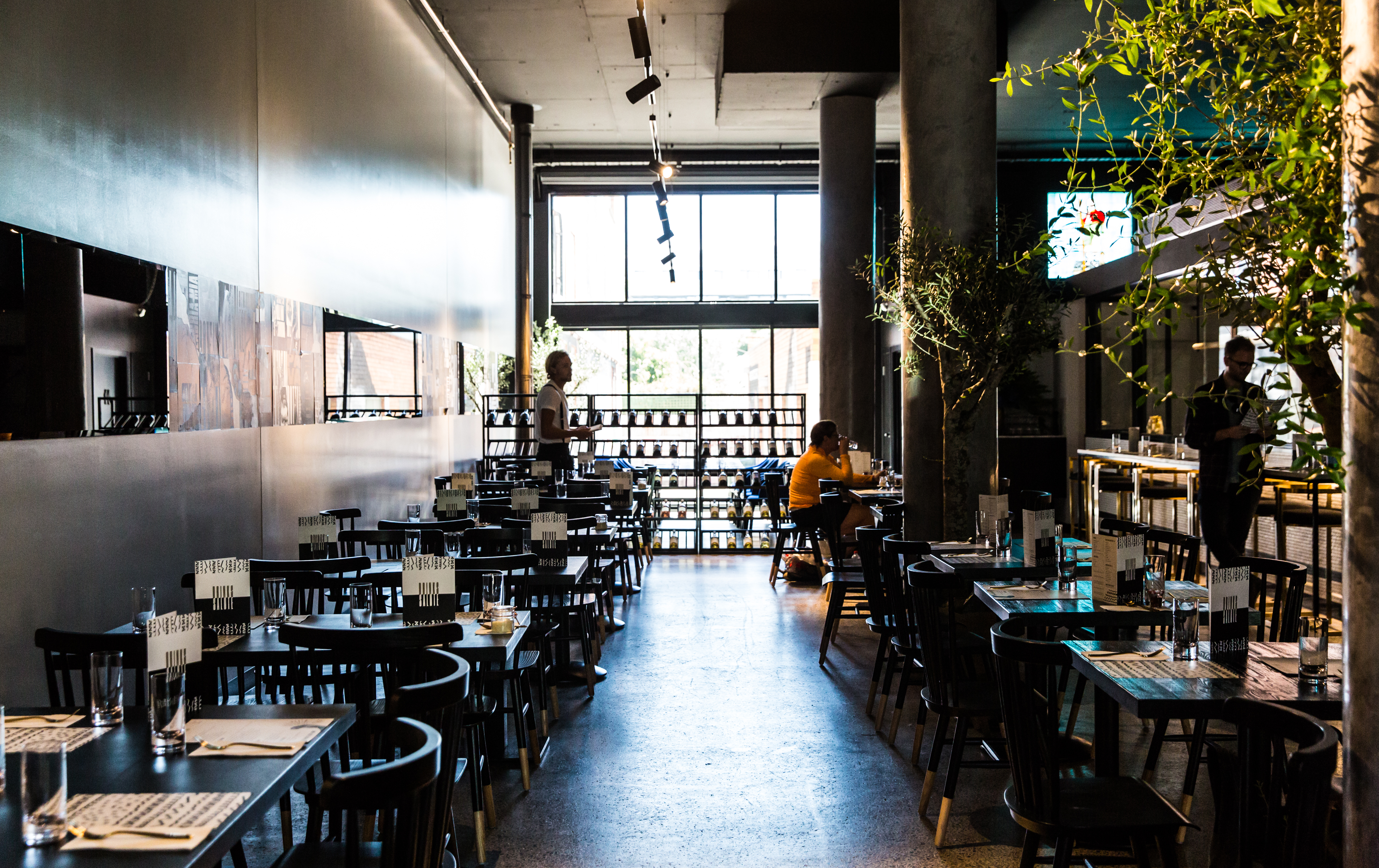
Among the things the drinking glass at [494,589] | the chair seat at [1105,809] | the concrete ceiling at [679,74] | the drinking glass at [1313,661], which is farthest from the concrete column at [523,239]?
the drinking glass at [1313,661]

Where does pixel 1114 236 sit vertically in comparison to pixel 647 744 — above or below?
above

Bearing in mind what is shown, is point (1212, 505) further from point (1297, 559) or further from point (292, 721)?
point (292, 721)

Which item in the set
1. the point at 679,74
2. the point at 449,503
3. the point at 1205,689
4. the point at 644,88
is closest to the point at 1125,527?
the point at 1205,689

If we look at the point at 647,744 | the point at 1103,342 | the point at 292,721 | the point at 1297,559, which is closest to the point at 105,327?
the point at 292,721

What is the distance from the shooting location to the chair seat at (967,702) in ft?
12.8

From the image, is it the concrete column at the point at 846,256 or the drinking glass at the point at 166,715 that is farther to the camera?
the concrete column at the point at 846,256

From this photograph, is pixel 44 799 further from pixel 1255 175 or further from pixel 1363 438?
pixel 1255 175

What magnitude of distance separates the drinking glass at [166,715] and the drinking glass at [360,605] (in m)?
1.31

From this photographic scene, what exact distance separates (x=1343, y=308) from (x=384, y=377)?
831 centimetres

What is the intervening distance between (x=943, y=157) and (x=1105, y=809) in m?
4.74

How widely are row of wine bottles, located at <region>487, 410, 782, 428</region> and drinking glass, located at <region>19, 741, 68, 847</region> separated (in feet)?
34.3

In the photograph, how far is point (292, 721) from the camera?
Result: 8.64 ft

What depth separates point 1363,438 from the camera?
192 cm

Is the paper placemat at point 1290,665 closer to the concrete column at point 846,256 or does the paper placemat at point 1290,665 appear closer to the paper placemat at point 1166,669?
the paper placemat at point 1166,669
